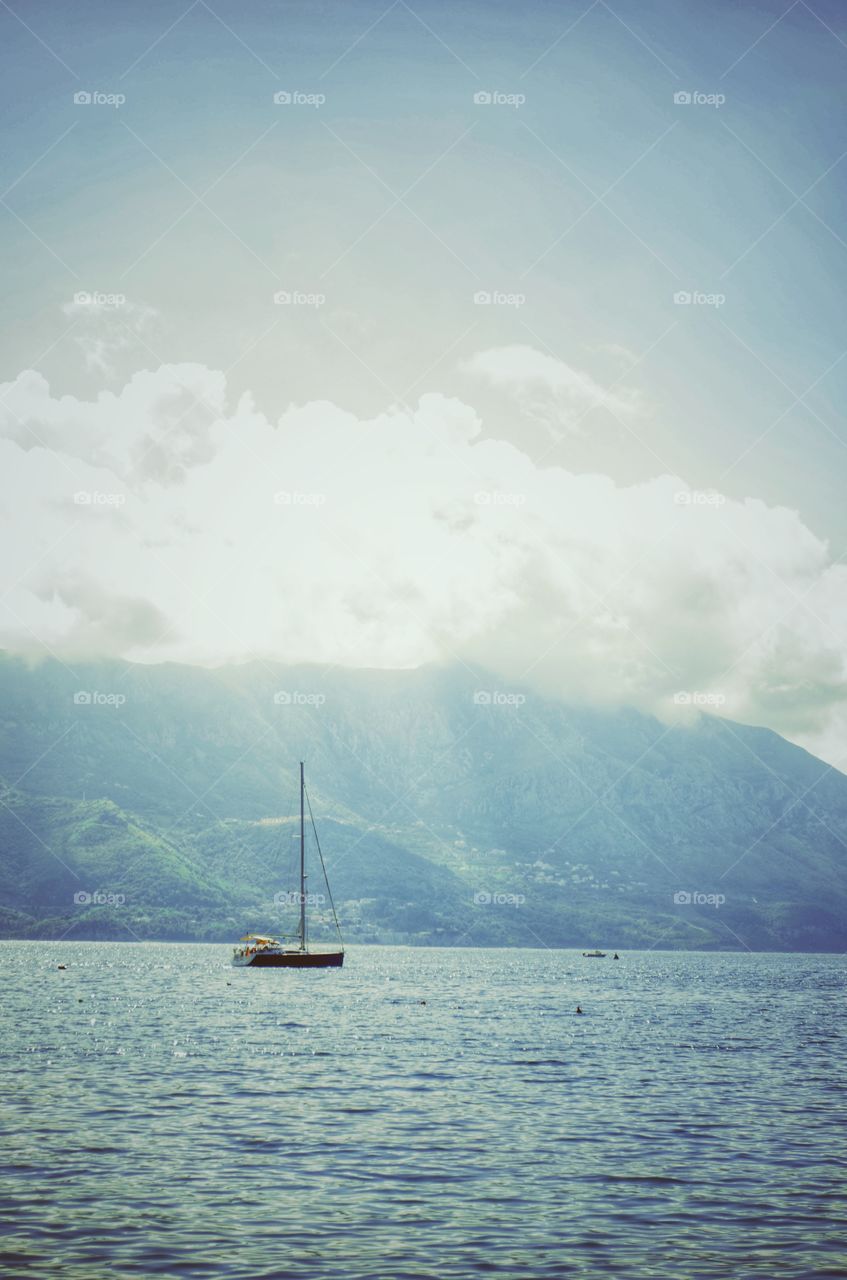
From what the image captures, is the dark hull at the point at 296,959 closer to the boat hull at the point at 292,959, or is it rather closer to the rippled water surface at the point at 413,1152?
the boat hull at the point at 292,959

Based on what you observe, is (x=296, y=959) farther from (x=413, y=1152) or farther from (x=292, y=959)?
(x=413, y=1152)

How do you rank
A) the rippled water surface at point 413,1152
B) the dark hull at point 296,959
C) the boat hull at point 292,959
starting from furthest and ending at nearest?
the boat hull at point 292,959
the dark hull at point 296,959
the rippled water surface at point 413,1152

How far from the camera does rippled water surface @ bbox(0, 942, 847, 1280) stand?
24562 millimetres

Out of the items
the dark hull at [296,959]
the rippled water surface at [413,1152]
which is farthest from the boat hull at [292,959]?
the rippled water surface at [413,1152]

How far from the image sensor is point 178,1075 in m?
51.2

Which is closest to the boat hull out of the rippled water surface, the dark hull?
the dark hull

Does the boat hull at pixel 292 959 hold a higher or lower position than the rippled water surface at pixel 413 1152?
lower

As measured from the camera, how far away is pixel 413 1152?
3522 cm

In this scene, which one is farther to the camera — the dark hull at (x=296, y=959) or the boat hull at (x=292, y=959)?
the boat hull at (x=292, y=959)

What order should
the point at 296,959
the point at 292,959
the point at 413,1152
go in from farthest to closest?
the point at 296,959 < the point at 292,959 < the point at 413,1152

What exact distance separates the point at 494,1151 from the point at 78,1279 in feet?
53.9

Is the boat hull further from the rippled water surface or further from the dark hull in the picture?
the rippled water surface

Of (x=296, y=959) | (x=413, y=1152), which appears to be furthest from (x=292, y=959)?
(x=413, y=1152)

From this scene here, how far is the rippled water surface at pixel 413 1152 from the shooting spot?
24.6 meters
